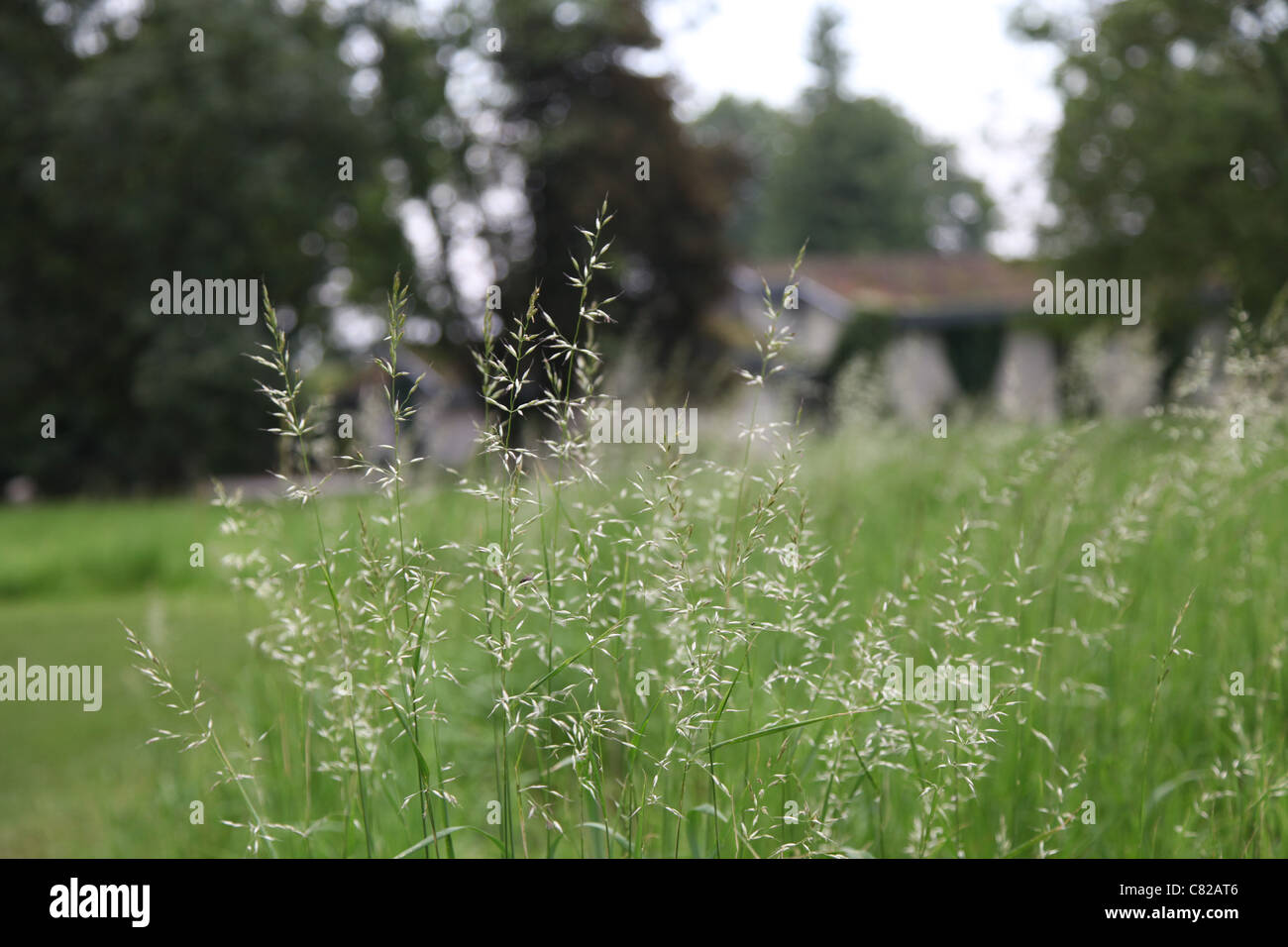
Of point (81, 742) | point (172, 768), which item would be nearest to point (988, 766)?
point (172, 768)

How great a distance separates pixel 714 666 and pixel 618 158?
20.8m

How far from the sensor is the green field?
1.67 metres

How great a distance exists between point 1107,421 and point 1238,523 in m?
1.50

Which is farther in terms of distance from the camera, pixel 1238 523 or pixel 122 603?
pixel 122 603

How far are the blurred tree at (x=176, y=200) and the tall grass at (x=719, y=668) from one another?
1688cm

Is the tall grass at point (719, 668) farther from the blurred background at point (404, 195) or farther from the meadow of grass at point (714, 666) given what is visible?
the blurred background at point (404, 195)

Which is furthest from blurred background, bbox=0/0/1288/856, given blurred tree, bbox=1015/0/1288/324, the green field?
the green field

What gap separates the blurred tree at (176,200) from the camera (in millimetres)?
19016

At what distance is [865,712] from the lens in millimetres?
1709

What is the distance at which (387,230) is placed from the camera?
864 inches

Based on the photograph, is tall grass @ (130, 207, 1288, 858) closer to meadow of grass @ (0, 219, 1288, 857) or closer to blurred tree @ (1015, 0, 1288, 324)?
meadow of grass @ (0, 219, 1288, 857)

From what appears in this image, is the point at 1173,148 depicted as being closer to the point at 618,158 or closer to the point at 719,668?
the point at 618,158

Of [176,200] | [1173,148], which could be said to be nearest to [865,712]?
[1173,148]
